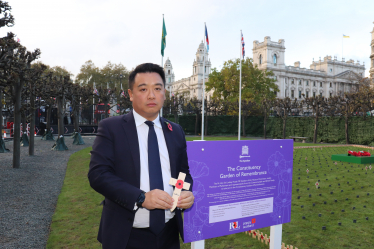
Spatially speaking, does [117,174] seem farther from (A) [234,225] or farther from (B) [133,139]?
(A) [234,225]

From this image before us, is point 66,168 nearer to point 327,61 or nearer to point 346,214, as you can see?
point 346,214

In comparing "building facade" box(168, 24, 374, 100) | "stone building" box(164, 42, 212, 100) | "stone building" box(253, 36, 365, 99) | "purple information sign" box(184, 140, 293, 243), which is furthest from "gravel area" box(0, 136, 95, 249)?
"stone building" box(164, 42, 212, 100)

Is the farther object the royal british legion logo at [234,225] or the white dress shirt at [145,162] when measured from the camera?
the royal british legion logo at [234,225]

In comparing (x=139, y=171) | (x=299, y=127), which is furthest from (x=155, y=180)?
(x=299, y=127)

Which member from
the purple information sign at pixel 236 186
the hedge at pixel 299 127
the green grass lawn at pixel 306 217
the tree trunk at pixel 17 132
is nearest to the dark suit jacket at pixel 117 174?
the purple information sign at pixel 236 186

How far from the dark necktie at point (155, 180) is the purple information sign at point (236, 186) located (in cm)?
89

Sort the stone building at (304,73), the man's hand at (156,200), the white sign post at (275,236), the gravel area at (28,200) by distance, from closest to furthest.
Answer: the man's hand at (156,200)
the white sign post at (275,236)
the gravel area at (28,200)
the stone building at (304,73)

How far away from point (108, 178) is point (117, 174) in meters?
0.15

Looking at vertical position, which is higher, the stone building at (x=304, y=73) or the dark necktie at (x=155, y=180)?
the stone building at (x=304, y=73)

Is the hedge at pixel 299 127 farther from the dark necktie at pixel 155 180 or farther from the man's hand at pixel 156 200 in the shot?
the man's hand at pixel 156 200

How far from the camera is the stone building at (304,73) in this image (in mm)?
77125

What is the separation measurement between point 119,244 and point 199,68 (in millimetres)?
101887

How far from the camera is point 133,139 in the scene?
2170 mm

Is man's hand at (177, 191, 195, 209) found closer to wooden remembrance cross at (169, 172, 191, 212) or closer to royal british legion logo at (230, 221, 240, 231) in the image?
wooden remembrance cross at (169, 172, 191, 212)
